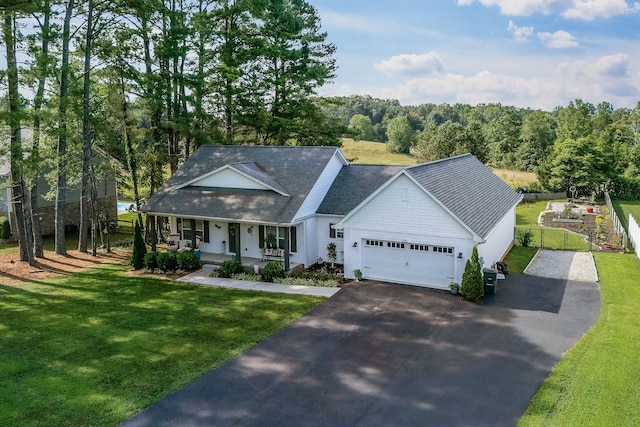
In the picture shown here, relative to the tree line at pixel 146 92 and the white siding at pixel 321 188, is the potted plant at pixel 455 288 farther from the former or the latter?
the tree line at pixel 146 92

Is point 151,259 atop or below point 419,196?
below

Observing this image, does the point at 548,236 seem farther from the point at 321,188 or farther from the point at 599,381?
the point at 599,381

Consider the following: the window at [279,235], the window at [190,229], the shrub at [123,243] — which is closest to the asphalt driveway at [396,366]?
the window at [279,235]

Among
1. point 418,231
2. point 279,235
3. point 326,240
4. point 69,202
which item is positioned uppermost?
point 69,202

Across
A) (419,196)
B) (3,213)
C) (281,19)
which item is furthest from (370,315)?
(3,213)

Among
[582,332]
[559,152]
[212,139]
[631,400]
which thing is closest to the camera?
[631,400]

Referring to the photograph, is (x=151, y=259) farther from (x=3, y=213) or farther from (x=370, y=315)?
(x=3, y=213)

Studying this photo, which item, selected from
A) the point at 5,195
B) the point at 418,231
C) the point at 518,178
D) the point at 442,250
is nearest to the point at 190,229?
the point at 418,231
